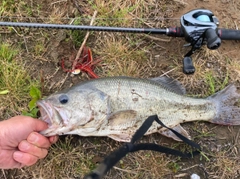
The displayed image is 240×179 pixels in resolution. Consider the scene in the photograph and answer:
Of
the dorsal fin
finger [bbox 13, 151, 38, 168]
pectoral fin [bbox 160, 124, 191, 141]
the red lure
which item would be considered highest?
the red lure

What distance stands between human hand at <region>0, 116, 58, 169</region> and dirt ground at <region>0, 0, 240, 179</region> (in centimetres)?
51

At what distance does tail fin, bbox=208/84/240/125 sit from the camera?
12.9 ft

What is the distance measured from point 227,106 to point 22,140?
7.97ft

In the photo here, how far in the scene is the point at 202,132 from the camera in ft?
13.4

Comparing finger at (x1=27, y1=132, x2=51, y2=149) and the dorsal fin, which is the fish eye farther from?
the dorsal fin

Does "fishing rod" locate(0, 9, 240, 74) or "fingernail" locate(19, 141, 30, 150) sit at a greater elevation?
"fishing rod" locate(0, 9, 240, 74)

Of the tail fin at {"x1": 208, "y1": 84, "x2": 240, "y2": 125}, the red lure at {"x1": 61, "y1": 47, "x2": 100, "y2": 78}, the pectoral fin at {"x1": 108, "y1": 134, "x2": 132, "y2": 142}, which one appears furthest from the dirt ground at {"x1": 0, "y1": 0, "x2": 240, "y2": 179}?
the pectoral fin at {"x1": 108, "y1": 134, "x2": 132, "y2": 142}

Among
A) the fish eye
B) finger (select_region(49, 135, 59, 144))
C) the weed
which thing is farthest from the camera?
the weed

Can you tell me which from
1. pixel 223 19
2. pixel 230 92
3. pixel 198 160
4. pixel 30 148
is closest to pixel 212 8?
pixel 223 19

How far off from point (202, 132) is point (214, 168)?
470mm

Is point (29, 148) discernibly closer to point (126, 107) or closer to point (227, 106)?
point (126, 107)

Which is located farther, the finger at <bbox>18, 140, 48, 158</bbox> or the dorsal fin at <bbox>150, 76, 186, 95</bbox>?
the dorsal fin at <bbox>150, 76, 186, 95</bbox>

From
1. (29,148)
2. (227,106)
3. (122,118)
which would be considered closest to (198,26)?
(227,106)

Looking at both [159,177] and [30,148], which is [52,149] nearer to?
[30,148]
